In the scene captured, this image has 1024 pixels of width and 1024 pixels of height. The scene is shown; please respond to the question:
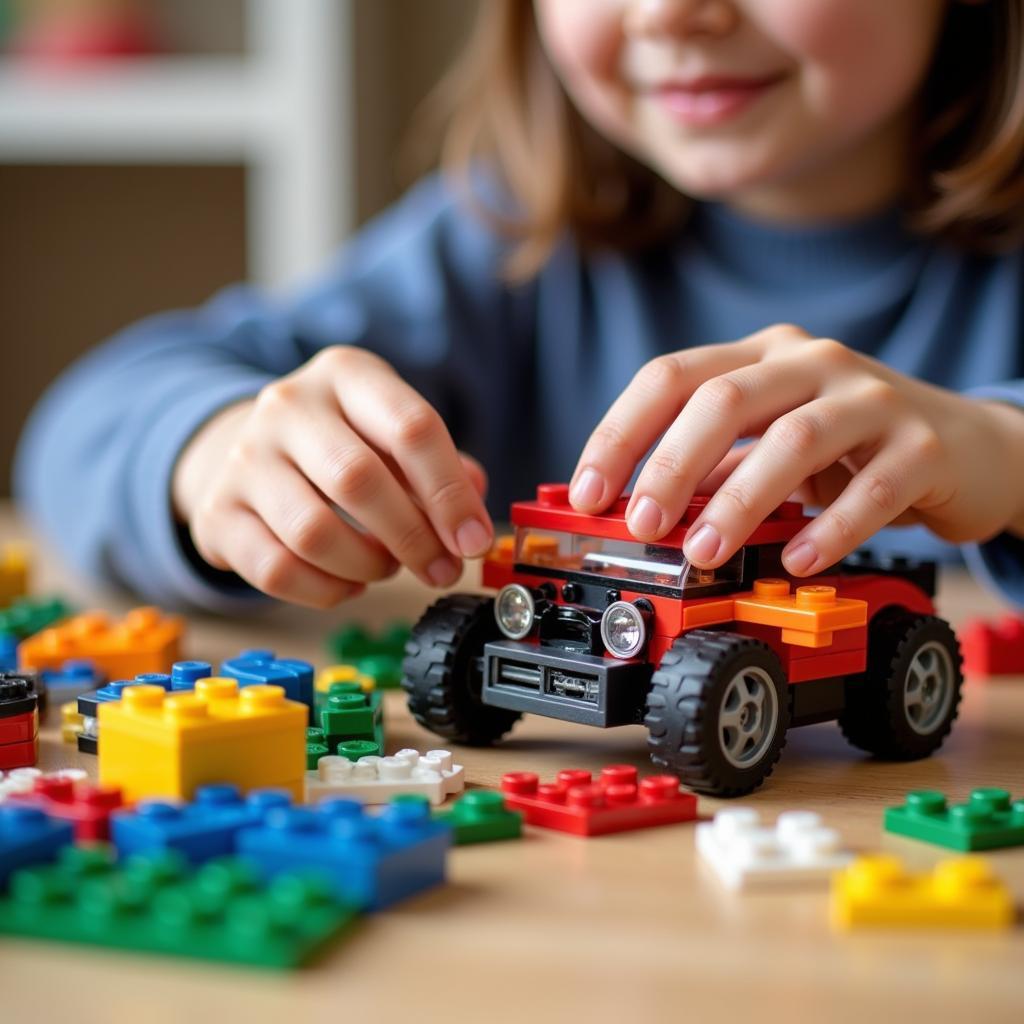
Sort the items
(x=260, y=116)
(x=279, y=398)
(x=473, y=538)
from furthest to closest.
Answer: (x=260, y=116) → (x=279, y=398) → (x=473, y=538)

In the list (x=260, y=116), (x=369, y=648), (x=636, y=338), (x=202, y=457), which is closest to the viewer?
(x=369, y=648)

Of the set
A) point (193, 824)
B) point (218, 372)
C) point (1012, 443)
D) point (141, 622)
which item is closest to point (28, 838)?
point (193, 824)

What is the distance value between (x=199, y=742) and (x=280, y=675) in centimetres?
15

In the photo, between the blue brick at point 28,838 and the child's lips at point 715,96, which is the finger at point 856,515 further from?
the child's lips at point 715,96

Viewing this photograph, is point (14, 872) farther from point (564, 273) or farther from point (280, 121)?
point (280, 121)

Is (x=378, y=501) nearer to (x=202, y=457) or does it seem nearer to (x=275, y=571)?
(x=275, y=571)

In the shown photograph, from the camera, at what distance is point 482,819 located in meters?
0.63

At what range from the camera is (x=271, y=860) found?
535mm

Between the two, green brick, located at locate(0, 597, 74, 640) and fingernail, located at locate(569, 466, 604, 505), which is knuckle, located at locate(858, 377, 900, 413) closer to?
fingernail, located at locate(569, 466, 604, 505)

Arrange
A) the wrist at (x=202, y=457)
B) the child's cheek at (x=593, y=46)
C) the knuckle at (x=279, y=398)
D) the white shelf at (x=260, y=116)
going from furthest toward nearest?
the white shelf at (x=260, y=116) → the child's cheek at (x=593, y=46) → the wrist at (x=202, y=457) → the knuckle at (x=279, y=398)

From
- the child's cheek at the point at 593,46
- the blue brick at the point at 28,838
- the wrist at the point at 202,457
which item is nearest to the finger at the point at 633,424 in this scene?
the blue brick at the point at 28,838

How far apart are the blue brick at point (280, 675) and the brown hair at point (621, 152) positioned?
37.0 inches

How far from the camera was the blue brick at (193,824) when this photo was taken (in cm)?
54

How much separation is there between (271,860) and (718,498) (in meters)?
0.31
